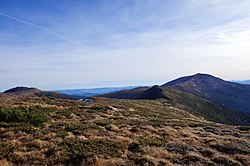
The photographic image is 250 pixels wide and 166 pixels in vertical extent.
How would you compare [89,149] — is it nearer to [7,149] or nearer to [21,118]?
[7,149]

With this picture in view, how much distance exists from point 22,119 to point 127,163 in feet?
41.6

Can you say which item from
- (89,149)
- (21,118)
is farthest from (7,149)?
(21,118)

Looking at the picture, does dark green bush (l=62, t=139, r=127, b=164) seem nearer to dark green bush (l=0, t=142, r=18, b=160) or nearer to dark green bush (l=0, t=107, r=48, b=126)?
dark green bush (l=0, t=142, r=18, b=160)

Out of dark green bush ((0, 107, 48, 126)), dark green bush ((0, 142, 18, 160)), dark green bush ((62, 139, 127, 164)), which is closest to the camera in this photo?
dark green bush ((0, 142, 18, 160))

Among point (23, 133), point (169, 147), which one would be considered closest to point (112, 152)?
point (169, 147)

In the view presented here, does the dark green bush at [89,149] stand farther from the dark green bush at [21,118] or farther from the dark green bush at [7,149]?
the dark green bush at [21,118]

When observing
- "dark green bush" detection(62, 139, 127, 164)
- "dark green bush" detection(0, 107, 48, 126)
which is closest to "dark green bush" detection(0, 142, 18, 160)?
"dark green bush" detection(62, 139, 127, 164)

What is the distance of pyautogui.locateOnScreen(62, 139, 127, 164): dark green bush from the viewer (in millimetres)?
11875

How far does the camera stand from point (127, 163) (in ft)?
37.6

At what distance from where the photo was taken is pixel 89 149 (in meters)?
13.0

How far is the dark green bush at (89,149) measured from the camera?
1188cm

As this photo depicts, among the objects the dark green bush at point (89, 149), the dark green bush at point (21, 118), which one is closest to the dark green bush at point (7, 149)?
the dark green bush at point (89, 149)

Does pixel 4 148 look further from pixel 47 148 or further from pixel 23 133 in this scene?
pixel 23 133

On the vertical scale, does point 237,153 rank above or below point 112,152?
below
